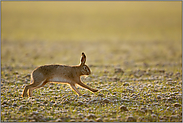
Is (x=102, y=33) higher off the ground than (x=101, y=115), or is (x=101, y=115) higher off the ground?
(x=102, y=33)

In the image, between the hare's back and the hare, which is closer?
the hare

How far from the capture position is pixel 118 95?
10.8 metres

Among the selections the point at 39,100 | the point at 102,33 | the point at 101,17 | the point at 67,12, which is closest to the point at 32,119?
the point at 39,100

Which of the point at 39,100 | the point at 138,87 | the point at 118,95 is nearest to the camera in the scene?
the point at 39,100

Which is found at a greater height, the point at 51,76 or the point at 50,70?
the point at 50,70

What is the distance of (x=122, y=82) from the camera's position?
43.7ft

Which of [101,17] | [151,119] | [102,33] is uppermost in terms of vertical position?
[101,17]

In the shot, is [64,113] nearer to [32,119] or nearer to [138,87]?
[32,119]

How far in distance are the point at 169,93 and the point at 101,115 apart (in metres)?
3.66

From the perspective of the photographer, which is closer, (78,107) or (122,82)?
(78,107)

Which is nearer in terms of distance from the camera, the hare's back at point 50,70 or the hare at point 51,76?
the hare at point 51,76

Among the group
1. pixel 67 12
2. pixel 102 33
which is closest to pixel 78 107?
pixel 102 33

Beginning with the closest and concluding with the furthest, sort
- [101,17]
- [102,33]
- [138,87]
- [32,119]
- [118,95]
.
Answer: [32,119]
[118,95]
[138,87]
[102,33]
[101,17]

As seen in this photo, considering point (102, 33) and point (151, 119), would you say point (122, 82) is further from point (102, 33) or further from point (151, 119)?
point (102, 33)
